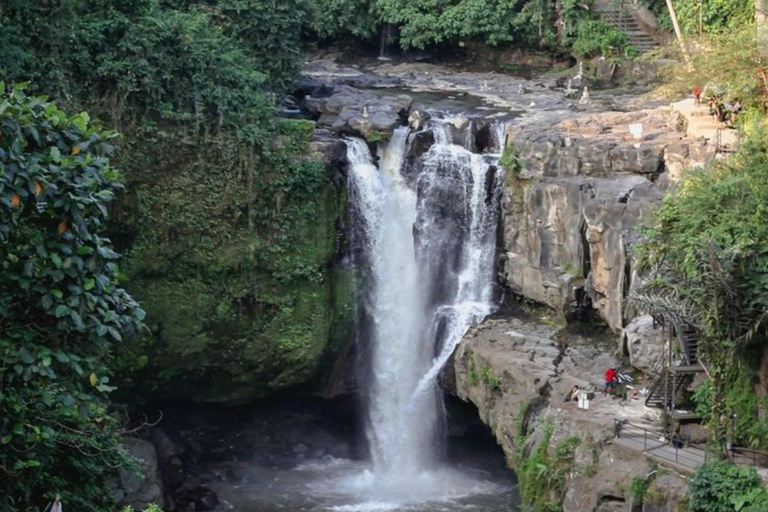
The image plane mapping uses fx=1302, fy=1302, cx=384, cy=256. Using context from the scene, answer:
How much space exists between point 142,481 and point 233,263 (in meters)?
5.36

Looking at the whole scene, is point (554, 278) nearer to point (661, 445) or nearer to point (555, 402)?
point (555, 402)

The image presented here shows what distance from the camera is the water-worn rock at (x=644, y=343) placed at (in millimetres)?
24828

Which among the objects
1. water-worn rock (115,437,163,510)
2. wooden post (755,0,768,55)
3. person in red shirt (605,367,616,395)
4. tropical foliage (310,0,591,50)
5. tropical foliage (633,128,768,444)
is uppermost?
wooden post (755,0,768,55)

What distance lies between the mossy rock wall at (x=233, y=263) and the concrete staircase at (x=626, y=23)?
14650 mm

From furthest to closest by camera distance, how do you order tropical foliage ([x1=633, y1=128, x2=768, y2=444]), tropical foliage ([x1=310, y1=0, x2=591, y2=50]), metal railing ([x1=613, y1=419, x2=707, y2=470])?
tropical foliage ([x1=310, y1=0, x2=591, y2=50]), metal railing ([x1=613, y1=419, x2=707, y2=470]), tropical foliage ([x1=633, y1=128, x2=768, y2=444])

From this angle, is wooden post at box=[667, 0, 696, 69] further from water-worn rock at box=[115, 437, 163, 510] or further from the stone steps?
water-worn rock at box=[115, 437, 163, 510]

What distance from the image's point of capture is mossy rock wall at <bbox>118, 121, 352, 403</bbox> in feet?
97.1

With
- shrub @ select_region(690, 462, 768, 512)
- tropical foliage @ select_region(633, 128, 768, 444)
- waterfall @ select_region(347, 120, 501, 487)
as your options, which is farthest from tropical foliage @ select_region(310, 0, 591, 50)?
shrub @ select_region(690, 462, 768, 512)

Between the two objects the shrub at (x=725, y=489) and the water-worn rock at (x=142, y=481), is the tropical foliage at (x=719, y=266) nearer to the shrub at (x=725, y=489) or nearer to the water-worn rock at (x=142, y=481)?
the shrub at (x=725, y=489)

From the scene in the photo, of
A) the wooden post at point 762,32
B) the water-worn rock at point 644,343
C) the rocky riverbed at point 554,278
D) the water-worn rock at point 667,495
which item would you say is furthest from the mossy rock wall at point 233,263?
the water-worn rock at point 667,495

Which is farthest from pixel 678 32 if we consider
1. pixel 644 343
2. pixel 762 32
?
pixel 644 343

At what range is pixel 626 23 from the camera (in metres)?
41.8

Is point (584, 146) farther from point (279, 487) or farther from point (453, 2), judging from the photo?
point (453, 2)

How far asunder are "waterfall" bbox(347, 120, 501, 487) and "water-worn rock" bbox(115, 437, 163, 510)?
5.08 m
